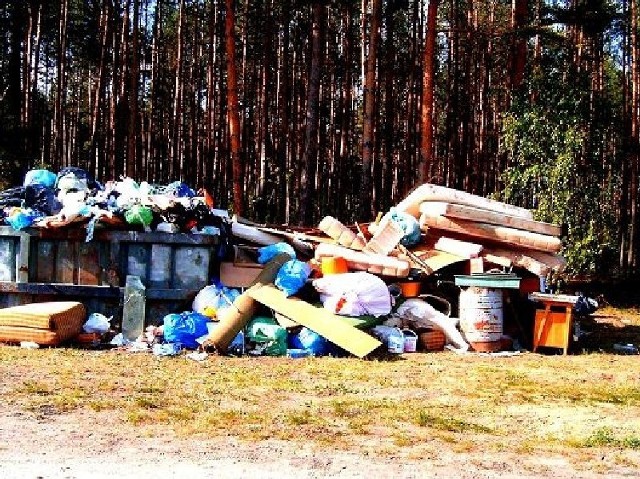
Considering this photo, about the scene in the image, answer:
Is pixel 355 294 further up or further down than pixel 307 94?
further down

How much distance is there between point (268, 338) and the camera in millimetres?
10922

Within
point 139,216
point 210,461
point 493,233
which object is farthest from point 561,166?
point 210,461

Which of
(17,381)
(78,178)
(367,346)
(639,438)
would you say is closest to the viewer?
(639,438)

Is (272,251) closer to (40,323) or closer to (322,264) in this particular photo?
(322,264)

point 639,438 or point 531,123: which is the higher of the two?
point 531,123

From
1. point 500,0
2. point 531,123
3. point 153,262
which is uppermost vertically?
point 500,0

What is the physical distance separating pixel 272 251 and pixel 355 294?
1.84 m

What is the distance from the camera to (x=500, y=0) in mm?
32719

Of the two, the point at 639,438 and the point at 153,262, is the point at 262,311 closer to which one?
the point at 153,262

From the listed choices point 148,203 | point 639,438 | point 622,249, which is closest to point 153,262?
point 148,203

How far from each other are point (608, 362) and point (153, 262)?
6.62m

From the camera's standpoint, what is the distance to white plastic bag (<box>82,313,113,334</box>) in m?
11.4

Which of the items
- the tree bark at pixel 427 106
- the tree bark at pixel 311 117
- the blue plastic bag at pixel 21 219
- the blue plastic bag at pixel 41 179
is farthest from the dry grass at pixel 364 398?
the tree bark at pixel 311 117

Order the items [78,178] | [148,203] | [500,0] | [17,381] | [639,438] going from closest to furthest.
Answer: [639,438], [17,381], [148,203], [78,178], [500,0]
